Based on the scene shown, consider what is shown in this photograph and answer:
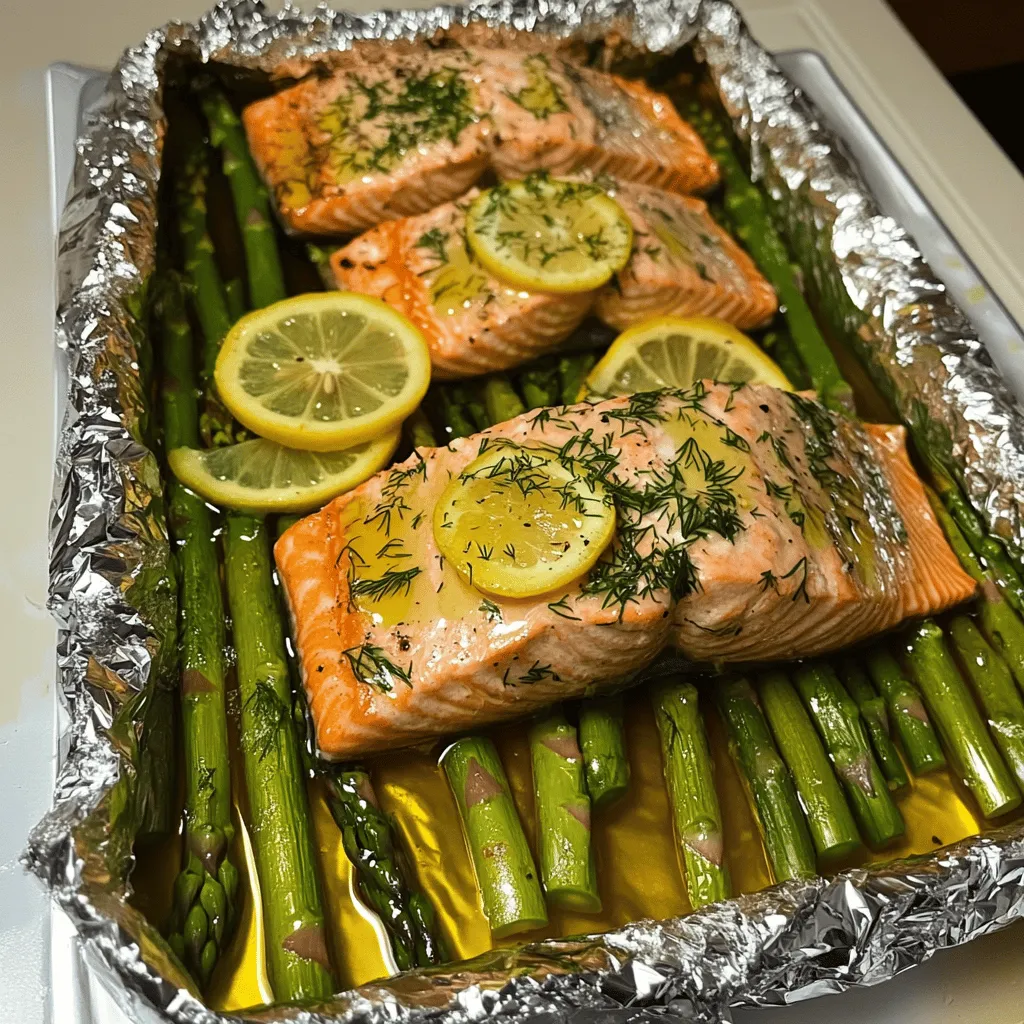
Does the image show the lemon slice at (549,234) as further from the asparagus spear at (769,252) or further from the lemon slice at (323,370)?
the asparagus spear at (769,252)

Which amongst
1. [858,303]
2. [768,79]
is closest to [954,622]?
[858,303]

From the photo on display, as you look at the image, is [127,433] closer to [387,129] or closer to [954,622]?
[387,129]

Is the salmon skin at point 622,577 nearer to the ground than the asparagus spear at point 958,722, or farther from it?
farther from it

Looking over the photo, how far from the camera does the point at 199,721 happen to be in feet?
8.73

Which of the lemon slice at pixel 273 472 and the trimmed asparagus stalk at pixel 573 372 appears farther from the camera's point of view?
the trimmed asparagus stalk at pixel 573 372

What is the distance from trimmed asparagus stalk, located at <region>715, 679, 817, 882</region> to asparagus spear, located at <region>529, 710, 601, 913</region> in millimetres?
454

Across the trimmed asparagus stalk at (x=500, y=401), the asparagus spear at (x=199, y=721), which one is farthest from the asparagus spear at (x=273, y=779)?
the trimmed asparagus stalk at (x=500, y=401)

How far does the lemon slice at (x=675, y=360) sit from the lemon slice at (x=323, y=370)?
61 cm

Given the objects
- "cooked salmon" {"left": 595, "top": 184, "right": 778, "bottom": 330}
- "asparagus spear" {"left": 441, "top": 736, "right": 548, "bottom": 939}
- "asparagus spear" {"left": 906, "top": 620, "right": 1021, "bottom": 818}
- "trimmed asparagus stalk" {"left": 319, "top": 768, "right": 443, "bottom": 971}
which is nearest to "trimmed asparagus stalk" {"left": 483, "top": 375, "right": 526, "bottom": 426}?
"cooked salmon" {"left": 595, "top": 184, "right": 778, "bottom": 330}

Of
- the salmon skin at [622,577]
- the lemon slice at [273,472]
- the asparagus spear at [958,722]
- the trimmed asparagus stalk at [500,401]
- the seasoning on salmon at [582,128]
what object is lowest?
the asparagus spear at [958,722]

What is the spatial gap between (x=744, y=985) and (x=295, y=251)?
2.90m

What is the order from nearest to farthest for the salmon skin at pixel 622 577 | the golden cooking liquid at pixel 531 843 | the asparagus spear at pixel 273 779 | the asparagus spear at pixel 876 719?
the asparagus spear at pixel 273 779 < the golden cooking liquid at pixel 531 843 < the salmon skin at pixel 622 577 < the asparagus spear at pixel 876 719

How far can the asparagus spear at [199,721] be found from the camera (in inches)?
93.7

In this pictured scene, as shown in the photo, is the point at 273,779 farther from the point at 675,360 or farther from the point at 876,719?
the point at 675,360
